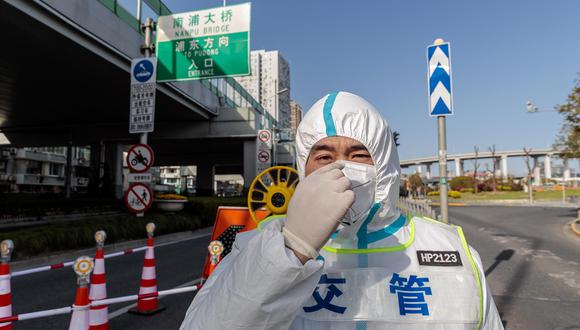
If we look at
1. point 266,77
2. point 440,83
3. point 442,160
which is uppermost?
point 266,77

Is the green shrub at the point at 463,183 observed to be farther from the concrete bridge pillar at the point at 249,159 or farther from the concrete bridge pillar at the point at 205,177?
the concrete bridge pillar at the point at 249,159

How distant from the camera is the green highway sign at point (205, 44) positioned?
945 cm

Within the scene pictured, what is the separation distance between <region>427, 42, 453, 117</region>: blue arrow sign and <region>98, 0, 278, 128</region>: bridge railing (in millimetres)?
11173

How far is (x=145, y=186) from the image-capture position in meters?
8.31

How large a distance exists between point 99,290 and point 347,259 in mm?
3378

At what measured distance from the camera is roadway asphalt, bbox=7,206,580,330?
3945 mm

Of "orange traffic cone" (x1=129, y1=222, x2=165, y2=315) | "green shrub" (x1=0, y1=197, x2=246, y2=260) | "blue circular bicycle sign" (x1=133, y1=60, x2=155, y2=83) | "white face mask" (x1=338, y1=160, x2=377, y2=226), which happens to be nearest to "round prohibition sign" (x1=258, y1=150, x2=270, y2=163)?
"green shrub" (x1=0, y1=197, x2=246, y2=260)

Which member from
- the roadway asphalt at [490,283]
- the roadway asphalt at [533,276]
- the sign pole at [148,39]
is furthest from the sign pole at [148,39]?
the roadway asphalt at [533,276]

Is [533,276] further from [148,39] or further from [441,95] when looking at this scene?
[148,39]

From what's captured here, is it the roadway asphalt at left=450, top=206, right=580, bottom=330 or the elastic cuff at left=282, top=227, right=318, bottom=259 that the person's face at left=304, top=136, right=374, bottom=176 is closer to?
the elastic cuff at left=282, top=227, right=318, bottom=259

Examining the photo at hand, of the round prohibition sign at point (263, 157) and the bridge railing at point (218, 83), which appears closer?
the bridge railing at point (218, 83)

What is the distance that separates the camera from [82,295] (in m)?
2.55

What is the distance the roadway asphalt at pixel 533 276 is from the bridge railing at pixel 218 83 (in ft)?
43.2

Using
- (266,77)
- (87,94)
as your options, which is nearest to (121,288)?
(87,94)
